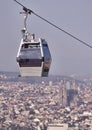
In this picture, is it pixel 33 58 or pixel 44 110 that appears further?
pixel 44 110

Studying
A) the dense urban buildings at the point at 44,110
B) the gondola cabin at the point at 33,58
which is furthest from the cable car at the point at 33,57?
the dense urban buildings at the point at 44,110

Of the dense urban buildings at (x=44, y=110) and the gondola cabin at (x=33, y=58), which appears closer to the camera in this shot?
the gondola cabin at (x=33, y=58)

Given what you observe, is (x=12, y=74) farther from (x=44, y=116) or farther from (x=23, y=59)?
(x=23, y=59)

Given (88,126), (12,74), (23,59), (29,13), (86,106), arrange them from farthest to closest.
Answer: (12,74) → (86,106) → (88,126) → (23,59) → (29,13)

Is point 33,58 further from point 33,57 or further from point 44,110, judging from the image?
point 44,110

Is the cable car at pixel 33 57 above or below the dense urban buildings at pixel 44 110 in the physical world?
above

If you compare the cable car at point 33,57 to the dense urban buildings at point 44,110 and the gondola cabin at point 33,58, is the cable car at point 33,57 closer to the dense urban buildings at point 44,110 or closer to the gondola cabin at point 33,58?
the gondola cabin at point 33,58

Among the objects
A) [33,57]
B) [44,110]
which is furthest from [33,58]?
[44,110]

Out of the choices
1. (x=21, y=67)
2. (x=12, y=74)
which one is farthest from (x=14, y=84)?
(x=21, y=67)
